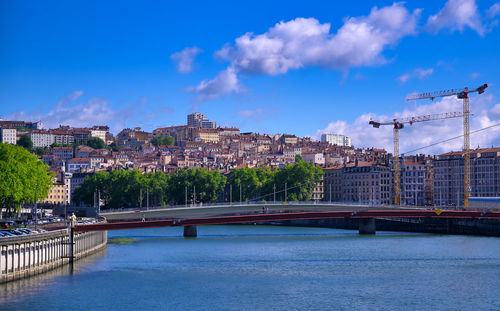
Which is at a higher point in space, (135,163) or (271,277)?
(135,163)

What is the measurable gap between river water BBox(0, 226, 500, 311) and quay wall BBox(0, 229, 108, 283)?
A: 592 mm

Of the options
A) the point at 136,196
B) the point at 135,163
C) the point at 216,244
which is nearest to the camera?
the point at 216,244

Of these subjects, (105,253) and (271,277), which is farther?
(105,253)

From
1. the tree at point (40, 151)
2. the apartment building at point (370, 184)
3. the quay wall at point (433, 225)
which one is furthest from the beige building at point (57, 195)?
the quay wall at point (433, 225)

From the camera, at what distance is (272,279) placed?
41406mm

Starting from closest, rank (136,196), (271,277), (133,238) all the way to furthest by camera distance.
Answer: (271,277) → (133,238) → (136,196)

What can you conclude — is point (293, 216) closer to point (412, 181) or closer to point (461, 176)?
point (461, 176)

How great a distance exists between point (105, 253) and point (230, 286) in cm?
1835

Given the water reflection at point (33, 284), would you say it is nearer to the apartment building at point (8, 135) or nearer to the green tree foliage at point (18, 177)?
the green tree foliage at point (18, 177)

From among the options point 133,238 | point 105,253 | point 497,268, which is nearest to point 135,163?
point 133,238

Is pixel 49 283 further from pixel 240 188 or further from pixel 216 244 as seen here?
pixel 240 188

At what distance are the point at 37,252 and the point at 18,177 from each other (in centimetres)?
2290

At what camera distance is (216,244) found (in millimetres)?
62219

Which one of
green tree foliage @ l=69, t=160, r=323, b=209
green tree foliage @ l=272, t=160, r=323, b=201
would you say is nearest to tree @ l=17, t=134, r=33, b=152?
green tree foliage @ l=69, t=160, r=323, b=209
